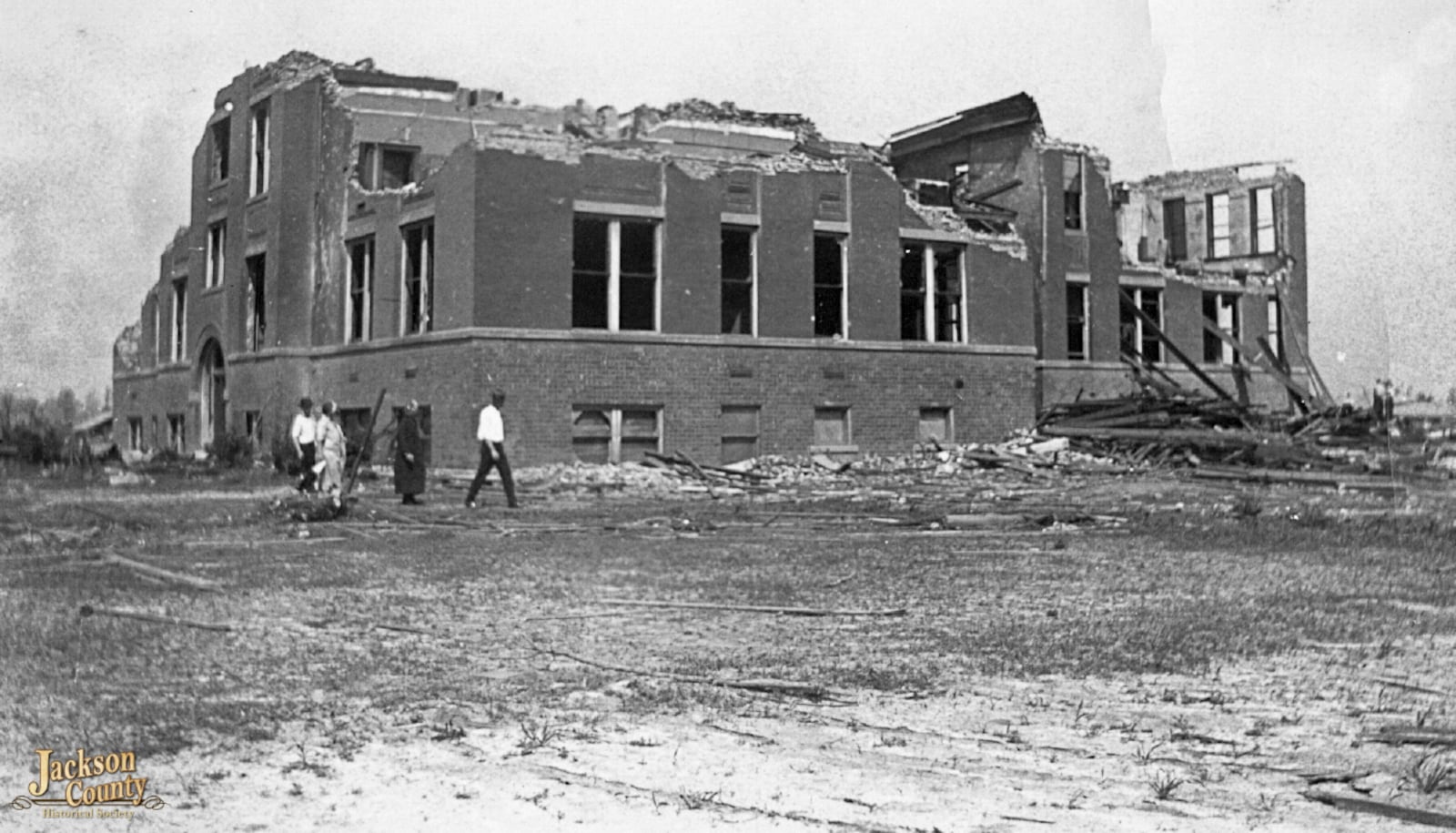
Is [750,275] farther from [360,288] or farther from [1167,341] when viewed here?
[1167,341]

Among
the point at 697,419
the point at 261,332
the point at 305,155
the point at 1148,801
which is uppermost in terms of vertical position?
the point at 305,155

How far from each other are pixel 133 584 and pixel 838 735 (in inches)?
247

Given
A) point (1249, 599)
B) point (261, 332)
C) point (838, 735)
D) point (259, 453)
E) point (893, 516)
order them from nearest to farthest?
1. point (838, 735)
2. point (1249, 599)
3. point (893, 516)
4. point (259, 453)
5. point (261, 332)

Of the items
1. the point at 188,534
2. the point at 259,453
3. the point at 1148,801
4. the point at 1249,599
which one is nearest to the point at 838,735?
the point at 1148,801

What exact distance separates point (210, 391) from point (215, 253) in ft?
11.5

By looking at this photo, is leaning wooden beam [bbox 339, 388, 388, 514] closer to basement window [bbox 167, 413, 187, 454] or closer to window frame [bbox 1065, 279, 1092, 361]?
basement window [bbox 167, 413, 187, 454]

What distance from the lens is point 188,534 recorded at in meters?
12.9

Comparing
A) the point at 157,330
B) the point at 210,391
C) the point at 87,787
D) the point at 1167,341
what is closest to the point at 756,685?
the point at 87,787

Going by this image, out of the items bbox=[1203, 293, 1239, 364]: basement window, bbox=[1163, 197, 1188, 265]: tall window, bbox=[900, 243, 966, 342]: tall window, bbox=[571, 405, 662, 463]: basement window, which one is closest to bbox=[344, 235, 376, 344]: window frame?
bbox=[571, 405, 662, 463]: basement window

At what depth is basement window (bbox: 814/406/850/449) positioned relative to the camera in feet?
83.5

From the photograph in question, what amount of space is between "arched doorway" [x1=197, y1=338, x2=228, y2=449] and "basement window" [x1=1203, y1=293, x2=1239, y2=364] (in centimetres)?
2694

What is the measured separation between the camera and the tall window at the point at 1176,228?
40.9m

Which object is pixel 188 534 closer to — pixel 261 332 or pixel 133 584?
pixel 133 584

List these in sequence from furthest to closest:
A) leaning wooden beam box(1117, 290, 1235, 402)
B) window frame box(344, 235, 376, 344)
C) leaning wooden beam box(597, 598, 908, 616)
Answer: leaning wooden beam box(1117, 290, 1235, 402) < window frame box(344, 235, 376, 344) < leaning wooden beam box(597, 598, 908, 616)
